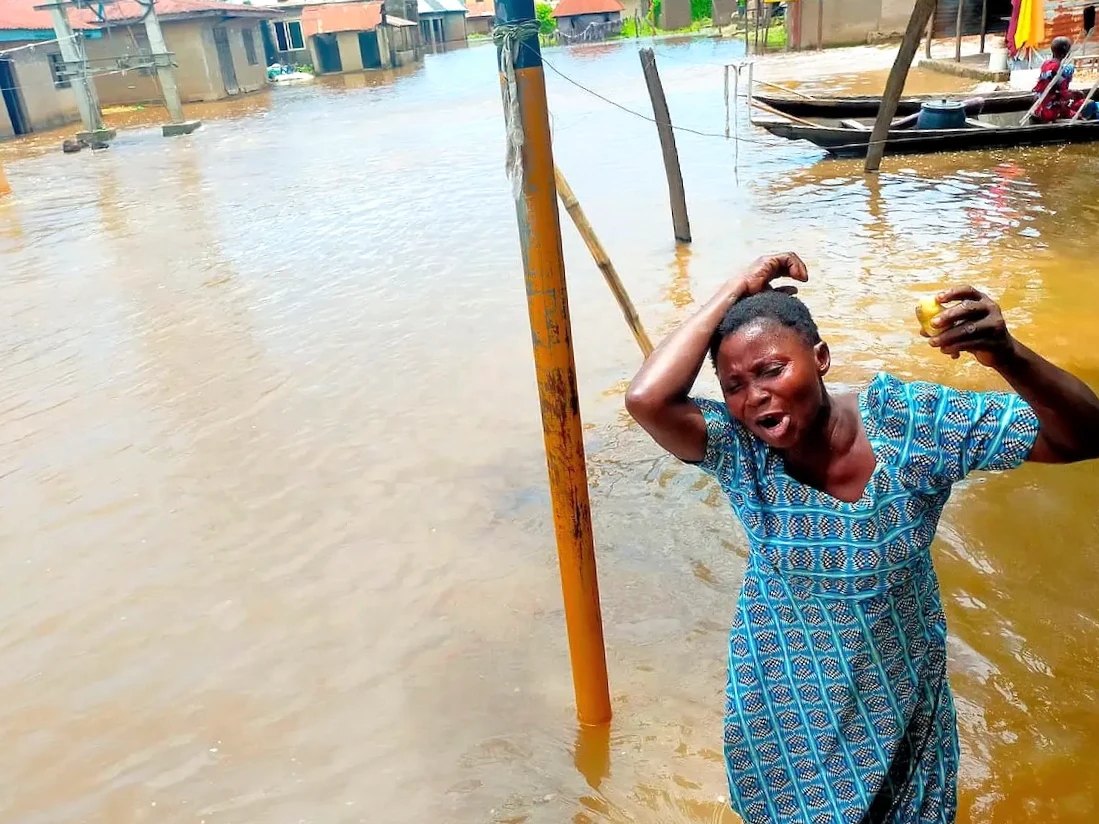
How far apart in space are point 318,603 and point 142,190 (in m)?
13.4

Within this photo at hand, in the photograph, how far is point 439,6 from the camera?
58.3 m

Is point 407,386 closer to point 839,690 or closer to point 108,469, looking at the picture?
point 108,469

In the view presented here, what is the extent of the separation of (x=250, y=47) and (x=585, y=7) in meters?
27.6

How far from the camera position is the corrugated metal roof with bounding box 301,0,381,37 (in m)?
40.9

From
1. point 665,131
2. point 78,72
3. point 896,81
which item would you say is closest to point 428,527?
point 665,131

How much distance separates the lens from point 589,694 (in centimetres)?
274

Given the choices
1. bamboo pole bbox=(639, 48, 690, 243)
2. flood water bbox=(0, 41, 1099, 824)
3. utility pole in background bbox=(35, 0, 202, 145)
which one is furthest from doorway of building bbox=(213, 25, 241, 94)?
bamboo pole bbox=(639, 48, 690, 243)

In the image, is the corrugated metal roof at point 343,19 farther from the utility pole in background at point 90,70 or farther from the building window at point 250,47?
the utility pole in background at point 90,70

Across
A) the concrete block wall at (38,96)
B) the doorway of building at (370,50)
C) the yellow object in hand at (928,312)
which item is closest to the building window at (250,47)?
the doorway of building at (370,50)

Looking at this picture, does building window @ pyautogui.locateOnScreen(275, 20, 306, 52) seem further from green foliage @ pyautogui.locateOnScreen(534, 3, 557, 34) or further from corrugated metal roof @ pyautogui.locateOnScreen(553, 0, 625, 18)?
corrugated metal roof @ pyautogui.locateOnScreen(553, 0, 625, 18)

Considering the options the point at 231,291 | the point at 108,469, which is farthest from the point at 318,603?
the point at 231,291

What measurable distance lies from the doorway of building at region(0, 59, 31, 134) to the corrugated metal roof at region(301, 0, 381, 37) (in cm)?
1930

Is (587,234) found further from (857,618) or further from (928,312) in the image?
(857,618)

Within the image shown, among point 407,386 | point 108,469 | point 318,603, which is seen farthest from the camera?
point 407,386
